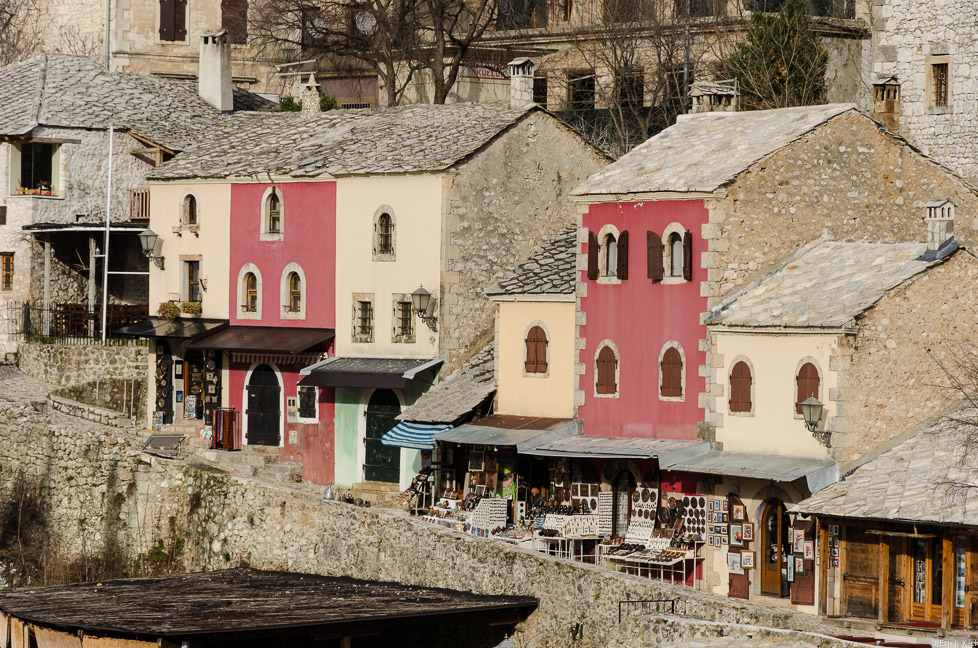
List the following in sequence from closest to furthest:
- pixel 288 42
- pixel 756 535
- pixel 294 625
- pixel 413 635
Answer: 1. pixel 294 625
2. pixel 756 535
3. pixel 413 635
4. pixel 288 42

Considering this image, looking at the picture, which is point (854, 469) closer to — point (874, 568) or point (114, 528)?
point (874, 568)

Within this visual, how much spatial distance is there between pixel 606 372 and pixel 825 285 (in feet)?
18.5

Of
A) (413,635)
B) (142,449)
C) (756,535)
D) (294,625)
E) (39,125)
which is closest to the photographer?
(294,625)

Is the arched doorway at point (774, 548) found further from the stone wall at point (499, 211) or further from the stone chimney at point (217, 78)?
the stone chimney at point (217, 78)

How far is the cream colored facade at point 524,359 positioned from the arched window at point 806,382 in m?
7.02

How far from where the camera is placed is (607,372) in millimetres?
40156

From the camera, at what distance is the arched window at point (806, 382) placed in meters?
35.2

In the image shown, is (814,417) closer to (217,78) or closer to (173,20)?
(217,78)

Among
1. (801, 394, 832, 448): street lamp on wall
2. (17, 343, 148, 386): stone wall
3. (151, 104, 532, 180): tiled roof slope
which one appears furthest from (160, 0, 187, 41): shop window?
(801, 394, 832, 448): street lamp on wall

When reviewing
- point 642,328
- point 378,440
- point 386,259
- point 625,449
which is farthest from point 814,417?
point 386,259

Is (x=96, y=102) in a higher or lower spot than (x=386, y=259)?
higher

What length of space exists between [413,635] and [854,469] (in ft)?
31.1

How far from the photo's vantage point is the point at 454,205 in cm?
4475

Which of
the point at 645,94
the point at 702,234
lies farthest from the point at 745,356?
the point at 645,94
